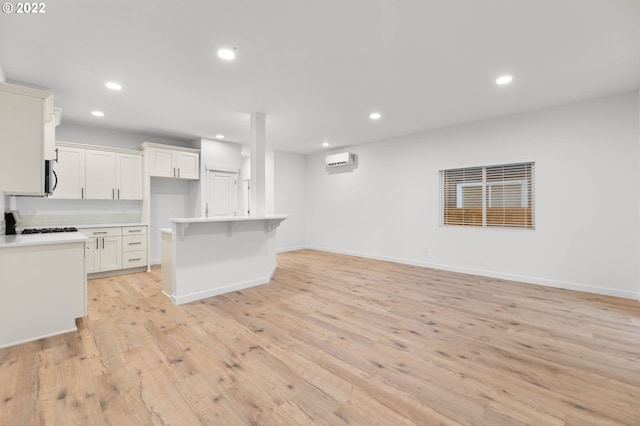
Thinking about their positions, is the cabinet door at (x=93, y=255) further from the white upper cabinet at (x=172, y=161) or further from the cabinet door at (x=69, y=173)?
the white upper cabinet at (x=172, y=161)

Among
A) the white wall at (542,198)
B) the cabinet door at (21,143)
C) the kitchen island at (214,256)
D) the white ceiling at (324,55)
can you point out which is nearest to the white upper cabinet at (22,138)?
the cabinet door at (21,143)

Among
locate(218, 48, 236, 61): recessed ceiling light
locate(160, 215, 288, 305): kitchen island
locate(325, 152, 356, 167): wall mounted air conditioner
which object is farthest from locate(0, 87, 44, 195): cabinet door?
locate(325, 152, 356, 167): wall mounted air conditioner

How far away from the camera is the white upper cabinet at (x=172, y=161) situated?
5.52 m

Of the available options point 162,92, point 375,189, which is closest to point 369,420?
point 162,92

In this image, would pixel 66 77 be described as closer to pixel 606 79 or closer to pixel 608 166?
pixel 606 79

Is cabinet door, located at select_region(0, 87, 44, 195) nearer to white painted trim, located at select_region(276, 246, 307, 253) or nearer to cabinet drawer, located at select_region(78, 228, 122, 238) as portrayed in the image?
cabinet drawer, located at select_region(78, 228, 122, 238)

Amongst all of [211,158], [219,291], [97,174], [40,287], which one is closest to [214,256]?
[219,291]

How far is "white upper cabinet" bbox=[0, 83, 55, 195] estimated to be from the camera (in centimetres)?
257

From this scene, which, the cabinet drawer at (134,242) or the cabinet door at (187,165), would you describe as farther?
the cabinet door at (187,165)

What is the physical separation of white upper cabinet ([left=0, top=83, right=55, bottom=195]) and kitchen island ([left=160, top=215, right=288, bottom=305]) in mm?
1353

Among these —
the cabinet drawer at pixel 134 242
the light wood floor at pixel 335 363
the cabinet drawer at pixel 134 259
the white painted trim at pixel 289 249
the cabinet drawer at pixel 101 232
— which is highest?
the cabinet drawer at pixel 101 232

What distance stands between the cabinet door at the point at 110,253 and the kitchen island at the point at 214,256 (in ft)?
5.28

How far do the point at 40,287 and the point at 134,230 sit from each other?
270cm

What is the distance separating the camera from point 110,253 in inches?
195
